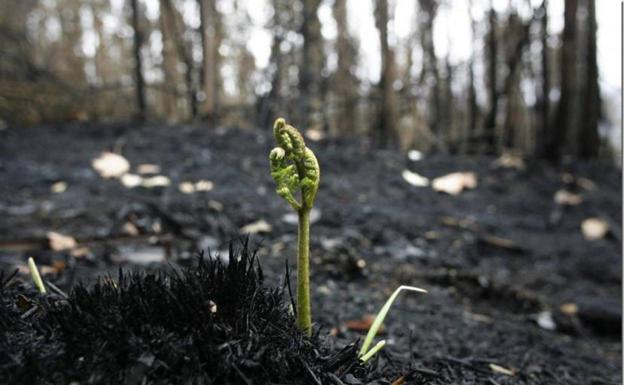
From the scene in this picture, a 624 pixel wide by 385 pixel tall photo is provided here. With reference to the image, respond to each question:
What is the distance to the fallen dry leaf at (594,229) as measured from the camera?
14.1 ft

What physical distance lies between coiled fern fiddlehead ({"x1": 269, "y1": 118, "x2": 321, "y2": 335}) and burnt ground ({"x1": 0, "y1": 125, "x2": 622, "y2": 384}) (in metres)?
0.19

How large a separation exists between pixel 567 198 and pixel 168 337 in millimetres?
4867

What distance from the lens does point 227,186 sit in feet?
13.4

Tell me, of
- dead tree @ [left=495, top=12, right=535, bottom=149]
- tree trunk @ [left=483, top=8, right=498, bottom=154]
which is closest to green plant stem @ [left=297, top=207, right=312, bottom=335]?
dead tree @ [left=495, top=12, right=535, bottom=149]

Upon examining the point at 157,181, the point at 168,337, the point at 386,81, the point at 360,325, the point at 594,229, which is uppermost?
the point at 386,81

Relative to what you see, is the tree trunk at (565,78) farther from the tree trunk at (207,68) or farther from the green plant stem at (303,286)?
the green plant stem at (303,286)

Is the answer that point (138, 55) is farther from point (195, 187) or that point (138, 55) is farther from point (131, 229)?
point (131, 229)

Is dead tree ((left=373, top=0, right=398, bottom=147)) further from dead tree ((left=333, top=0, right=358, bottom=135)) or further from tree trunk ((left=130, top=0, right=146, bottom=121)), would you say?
dead tree ((left=333, top=0, right=358, bottom=135))

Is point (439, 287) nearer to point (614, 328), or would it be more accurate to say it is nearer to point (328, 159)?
point (614, 328)

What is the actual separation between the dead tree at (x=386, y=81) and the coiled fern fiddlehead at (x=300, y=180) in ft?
16.5

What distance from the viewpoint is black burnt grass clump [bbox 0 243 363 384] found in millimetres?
840

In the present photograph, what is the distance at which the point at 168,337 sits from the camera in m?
0.89

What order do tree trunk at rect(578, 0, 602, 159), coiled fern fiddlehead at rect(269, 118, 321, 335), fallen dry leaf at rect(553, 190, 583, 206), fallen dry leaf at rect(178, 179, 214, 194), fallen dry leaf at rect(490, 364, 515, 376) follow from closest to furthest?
1. coiled fern fiddlehead at rect(269, 118, 321, 335)
2. fallen dry leaf at rect(490, 364, 515, 376)
3. fallen dry leaf at rect(178, 179, 214, 194)
4. fallen dry leaf at rect(553, 190, 583, 206)
5. tree trunk at rect(578, 0, 602, 159)

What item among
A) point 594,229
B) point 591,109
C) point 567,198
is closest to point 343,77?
point 591,109
